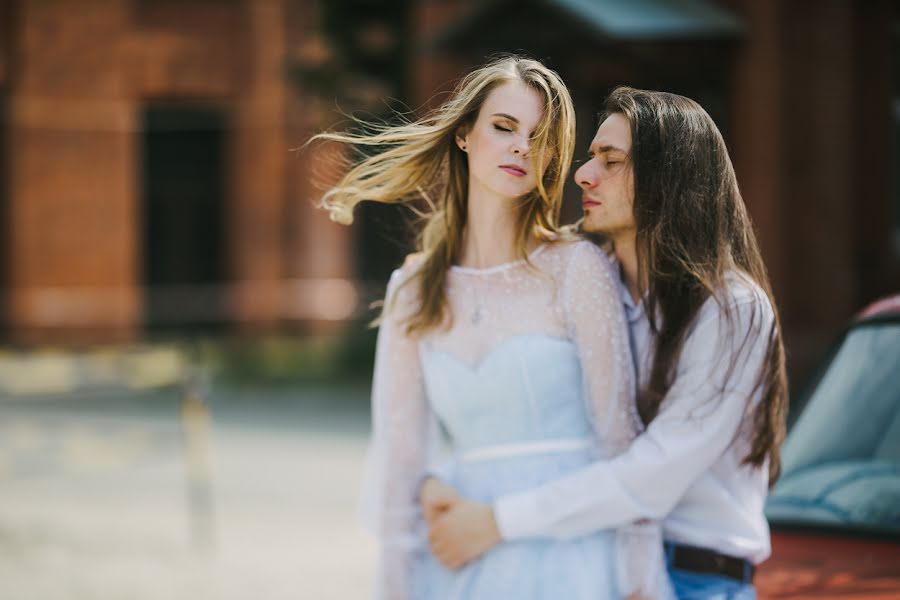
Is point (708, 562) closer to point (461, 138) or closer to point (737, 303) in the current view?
point (737, 303)

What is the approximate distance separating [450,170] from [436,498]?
2.42 ft

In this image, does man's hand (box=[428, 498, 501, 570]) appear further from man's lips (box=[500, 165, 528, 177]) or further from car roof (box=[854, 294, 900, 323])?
car roof (box=[854, 294, 900, 323])

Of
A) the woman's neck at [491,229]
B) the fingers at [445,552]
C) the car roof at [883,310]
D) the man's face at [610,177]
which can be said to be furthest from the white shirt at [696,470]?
the car roof at [883,310]

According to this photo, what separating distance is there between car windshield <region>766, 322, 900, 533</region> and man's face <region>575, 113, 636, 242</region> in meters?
1.04

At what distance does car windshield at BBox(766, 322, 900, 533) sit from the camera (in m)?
3.37

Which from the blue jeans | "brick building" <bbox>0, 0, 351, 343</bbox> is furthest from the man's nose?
"brick building" <bbox>0, 0, 351, 343</bbox>

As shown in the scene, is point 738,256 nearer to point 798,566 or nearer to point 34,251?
point 798,566

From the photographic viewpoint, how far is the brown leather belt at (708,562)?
8.90ft

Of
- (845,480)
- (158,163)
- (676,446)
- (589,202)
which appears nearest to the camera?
(676,446)

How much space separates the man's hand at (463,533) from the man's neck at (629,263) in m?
0.56

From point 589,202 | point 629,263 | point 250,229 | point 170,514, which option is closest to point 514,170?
point 589,202

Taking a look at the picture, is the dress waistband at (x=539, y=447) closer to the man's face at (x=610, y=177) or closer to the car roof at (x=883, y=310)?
the man's face at (x=610, y=177)

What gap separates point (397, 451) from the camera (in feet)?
9.59

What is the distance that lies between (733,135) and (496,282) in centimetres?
1221
